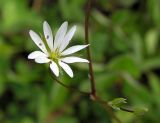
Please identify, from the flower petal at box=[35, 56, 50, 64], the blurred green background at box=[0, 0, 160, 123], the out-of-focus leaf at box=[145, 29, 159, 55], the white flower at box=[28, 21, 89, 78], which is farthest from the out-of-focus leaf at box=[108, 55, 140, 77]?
the flower petal at box=[35, 56, 50, 64]

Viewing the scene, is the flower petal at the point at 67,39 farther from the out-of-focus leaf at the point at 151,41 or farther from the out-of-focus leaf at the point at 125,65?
the out-of-focus leaf at the point at 151,41

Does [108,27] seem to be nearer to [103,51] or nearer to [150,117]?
[103,51]

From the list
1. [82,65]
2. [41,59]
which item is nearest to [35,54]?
[41,59]

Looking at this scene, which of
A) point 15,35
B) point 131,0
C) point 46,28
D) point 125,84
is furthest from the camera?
point 131,0

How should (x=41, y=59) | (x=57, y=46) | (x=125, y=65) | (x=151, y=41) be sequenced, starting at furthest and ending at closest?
(x=151, y=41)
(x=125, y=65)
(x=57, y=46)
(x=41, y=59)

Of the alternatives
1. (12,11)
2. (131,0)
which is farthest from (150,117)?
(12,11)

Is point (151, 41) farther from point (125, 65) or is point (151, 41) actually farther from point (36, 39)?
point (36, 39)

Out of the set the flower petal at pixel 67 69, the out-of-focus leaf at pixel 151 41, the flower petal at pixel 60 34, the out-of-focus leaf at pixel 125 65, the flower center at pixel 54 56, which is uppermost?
the flower petal at pixel 60 34

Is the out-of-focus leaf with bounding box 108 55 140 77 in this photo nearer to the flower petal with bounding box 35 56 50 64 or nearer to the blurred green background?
the blurred green background

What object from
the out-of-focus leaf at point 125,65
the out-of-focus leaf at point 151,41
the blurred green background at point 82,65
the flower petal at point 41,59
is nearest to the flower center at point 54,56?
the flower petal at point 41,59
